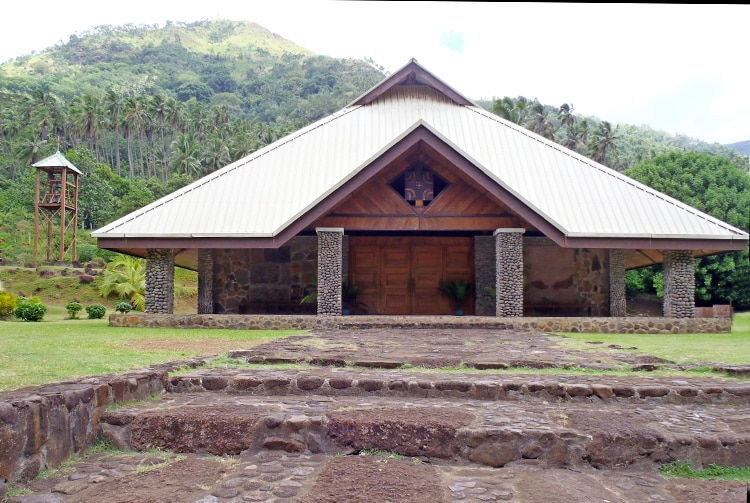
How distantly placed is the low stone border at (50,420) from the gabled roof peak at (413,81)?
20223mm

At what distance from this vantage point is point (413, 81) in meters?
24.4

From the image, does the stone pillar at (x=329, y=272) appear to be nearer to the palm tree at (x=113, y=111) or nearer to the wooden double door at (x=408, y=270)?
the wooden double door at (x=408, y=270)

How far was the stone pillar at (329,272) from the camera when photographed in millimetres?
16703

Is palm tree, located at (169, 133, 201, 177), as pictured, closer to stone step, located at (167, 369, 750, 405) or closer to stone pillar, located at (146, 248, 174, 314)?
stone pillar, located at (146, 248, 174, 314)

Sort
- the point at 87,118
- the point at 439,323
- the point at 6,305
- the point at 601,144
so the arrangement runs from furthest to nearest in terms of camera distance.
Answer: the point at 87,118 → the point at 601,144 → the point at 6,305 → the point at 439,323

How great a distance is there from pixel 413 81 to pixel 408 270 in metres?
8.65

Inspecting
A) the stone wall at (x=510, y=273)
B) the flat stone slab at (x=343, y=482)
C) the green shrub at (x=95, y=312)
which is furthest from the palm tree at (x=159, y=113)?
the flat stone slab at (x=343, y=482)

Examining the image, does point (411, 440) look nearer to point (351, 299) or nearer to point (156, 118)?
point (351, 299)

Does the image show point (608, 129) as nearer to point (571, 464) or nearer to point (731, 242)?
point (731, 242)

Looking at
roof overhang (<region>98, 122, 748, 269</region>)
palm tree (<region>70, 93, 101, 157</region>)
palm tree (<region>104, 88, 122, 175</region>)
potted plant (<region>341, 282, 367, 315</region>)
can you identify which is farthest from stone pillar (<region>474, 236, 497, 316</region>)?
palm tree (<region>104, 88, 122, 175</region>)

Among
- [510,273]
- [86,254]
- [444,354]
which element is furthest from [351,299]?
[86,254]

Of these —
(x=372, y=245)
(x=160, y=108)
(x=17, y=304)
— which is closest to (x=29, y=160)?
(x=160, y=108)

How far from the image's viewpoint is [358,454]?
454cm

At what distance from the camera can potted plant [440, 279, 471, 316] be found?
62.5ft
